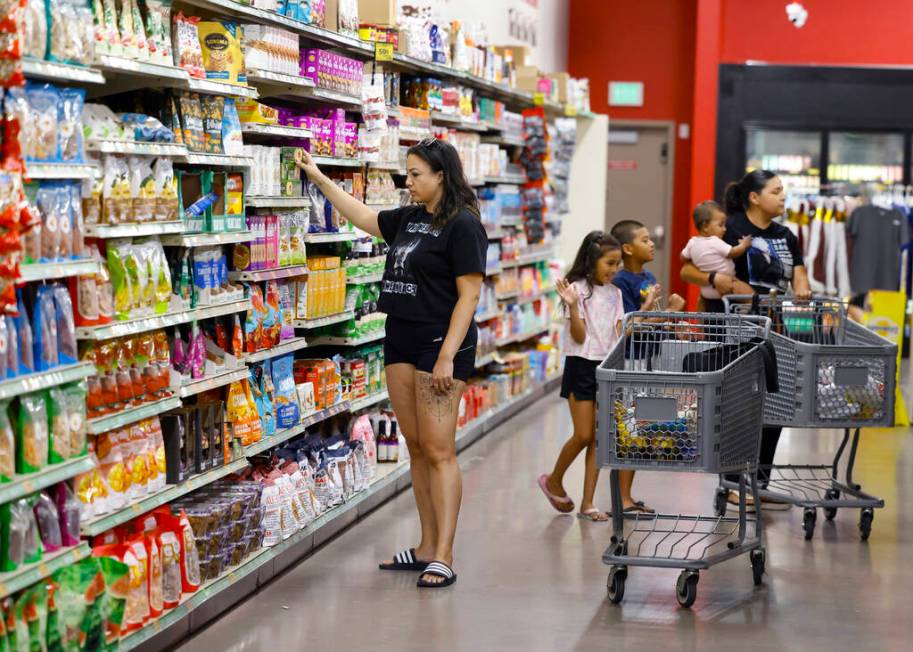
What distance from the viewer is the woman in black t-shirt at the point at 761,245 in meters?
6.86

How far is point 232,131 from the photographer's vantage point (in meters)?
5.06

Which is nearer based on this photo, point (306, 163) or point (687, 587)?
point (687, 587)

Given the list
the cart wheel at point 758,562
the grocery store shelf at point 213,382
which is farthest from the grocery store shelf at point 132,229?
the cart wheel at point 758,562

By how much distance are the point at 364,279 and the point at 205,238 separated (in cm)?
206

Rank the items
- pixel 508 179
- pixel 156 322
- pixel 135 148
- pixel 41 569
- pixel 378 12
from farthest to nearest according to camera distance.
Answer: pixel 508 179 < pixel 378 12 < pixel 156 322 < pixel 135 148 < pixel 41 569

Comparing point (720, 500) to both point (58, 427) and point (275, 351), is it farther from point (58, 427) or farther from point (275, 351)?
point (58, 427)

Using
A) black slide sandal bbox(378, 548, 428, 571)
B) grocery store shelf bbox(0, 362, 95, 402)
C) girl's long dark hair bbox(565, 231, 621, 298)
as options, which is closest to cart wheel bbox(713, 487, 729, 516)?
girl's long dark hair bbox(565, 231, 621, 298)

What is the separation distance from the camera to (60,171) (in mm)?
3785

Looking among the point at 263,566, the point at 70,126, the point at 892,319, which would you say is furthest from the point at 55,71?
the point at 892,319

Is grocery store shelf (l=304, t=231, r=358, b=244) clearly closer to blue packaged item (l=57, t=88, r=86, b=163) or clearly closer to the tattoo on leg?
the tattoo on leg

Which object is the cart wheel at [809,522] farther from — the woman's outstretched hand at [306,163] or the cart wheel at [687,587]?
the woman's outstretched hand at [306,163]

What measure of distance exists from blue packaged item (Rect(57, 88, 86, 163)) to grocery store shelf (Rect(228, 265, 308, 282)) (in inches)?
55.0

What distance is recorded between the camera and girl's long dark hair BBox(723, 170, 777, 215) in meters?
6.83

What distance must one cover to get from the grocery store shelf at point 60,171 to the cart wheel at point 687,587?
259cm
